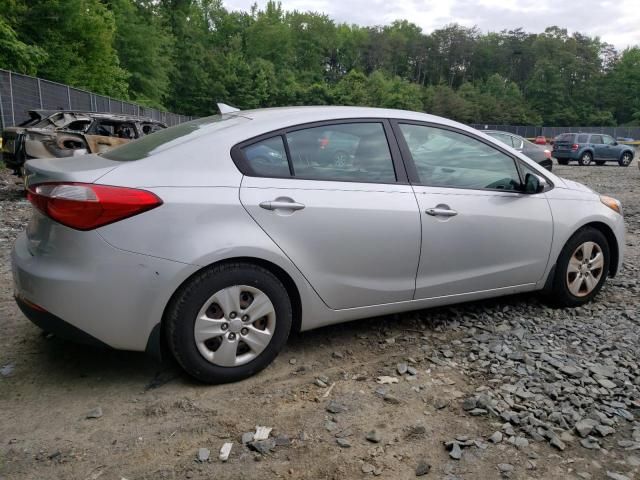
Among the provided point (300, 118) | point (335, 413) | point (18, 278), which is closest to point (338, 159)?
point (300, 118)

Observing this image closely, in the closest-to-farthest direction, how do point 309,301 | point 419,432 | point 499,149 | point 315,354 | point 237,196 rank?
point 419,432 → point 237,196 → point 309,301 → point 315,354 → point 499,149

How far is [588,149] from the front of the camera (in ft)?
82.2

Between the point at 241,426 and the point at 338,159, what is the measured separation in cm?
164

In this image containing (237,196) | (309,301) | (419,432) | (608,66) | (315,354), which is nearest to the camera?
(419,432)

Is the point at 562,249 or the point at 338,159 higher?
the point at 338,159

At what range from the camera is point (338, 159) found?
328cm

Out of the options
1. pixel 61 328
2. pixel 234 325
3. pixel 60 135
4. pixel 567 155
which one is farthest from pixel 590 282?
pixel 567 155

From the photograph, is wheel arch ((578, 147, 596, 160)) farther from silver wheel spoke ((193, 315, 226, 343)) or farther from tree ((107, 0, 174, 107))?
tree ((107, 0, 174, 107))

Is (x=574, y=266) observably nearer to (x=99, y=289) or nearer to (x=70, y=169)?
(x=99, y=289)

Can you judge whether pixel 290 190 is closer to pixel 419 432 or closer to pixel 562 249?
pixel 419 432

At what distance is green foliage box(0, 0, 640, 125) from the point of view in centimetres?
2717

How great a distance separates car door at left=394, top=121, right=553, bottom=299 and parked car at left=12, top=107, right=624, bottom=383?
11 millimetres

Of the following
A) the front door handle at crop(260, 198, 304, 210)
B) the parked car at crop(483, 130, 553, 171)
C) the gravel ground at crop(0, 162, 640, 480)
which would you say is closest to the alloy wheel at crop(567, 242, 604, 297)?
the gravel ground at crop(0, 162, 640, 480)

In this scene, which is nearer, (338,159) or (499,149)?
(338,159)
